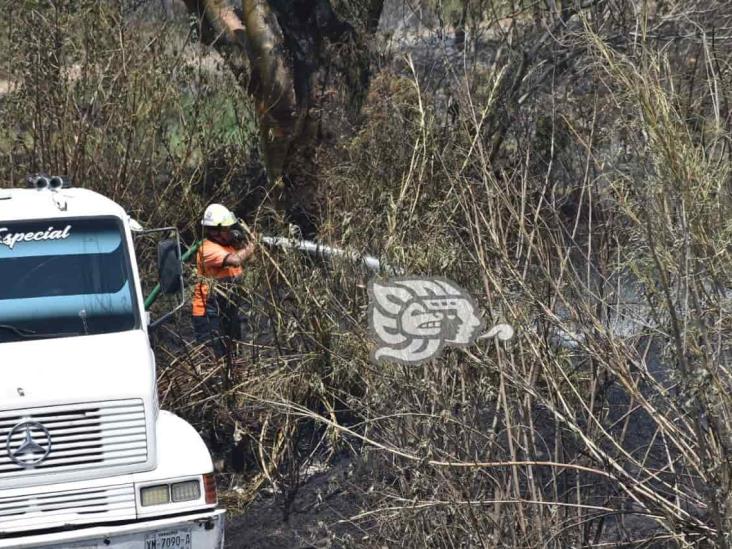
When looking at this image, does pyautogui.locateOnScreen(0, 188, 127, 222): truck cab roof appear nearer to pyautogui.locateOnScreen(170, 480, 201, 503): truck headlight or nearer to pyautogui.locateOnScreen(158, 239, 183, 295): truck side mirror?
pyautogui.locateOnScreen(158, 239, 183, 295): truck side mirror

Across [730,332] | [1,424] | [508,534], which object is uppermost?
[730,332]

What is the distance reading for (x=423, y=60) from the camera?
473 inches

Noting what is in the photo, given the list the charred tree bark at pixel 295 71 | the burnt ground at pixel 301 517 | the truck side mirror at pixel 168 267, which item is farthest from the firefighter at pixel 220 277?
the charred tree bark at pixel 295 71

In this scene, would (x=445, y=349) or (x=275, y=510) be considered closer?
(x=445, y=349)

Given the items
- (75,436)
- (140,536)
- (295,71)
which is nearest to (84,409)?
(75,436)

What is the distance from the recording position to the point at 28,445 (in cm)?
650

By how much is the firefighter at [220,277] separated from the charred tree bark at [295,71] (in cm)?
264

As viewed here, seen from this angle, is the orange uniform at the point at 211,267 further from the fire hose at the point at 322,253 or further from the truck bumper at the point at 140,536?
the truck bumper at the point at 140,536

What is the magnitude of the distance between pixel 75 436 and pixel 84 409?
0.51 feet

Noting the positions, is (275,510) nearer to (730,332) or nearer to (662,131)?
(730,332)

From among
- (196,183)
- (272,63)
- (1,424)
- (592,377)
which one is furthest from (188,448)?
(272,63)

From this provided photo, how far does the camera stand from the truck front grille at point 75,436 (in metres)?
6.50

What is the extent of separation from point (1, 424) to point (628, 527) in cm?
359

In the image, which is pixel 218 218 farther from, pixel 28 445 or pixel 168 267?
pixel 28 445
